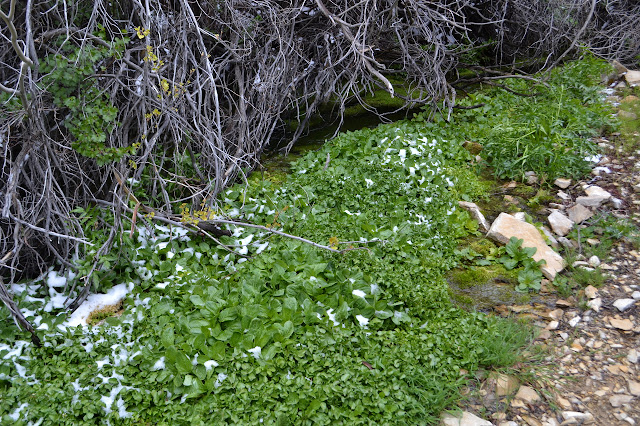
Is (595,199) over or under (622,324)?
over

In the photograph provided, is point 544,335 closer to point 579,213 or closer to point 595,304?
point 595,304

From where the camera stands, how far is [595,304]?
294 centimetres

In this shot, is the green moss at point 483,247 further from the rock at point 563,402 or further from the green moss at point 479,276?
the rock at point 563,402

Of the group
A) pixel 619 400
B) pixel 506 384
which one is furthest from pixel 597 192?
pixel 506 384

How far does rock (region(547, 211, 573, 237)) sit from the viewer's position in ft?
11.6

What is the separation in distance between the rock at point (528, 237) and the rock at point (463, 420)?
1.19m

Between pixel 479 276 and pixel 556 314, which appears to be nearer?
pixel 556 314

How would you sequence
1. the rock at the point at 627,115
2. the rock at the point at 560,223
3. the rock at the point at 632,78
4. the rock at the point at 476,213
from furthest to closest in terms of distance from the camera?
the rock at the point at 632,78, the rock at the point at 627,115, the rock at the point at 476,213, the rock at the point at 560,223

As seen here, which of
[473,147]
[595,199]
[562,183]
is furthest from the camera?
[473,147]

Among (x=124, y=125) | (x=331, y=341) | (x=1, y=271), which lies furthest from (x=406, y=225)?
(x=1, y=271)

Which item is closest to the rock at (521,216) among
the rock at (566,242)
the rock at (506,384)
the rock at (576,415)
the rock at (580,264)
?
the rock at (566,242)

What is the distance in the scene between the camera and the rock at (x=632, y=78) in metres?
5.29

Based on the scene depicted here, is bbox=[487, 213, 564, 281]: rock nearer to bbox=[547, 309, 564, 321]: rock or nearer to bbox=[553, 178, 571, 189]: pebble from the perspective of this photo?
bbox=[547, 309, 564, 321]: rock

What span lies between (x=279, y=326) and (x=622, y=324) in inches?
70.6
